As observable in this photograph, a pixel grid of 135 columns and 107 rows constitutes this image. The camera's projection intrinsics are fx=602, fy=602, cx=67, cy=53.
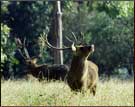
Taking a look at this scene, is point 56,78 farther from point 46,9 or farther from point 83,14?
point 83,14

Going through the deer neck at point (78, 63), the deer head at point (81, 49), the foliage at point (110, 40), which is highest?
the deer head at point (81, 49)

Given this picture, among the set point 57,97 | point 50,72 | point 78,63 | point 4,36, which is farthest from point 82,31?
point 57,97

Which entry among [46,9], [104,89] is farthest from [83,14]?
[104,89]

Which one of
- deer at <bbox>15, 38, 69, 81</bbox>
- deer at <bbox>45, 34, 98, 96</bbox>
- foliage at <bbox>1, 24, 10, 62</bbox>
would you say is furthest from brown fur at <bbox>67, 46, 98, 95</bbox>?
foliage at <bbox>1, 24, 10, 62</bbox>

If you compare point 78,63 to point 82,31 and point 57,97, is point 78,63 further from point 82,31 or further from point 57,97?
point 82,31

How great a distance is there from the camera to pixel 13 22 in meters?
35.7

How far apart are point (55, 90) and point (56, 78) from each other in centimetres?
557

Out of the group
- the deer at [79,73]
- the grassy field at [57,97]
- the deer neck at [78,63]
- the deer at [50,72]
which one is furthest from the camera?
the deer at [50,72]

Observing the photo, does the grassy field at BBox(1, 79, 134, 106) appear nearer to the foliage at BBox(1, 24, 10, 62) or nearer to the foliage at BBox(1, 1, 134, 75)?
the foliage at BBox(1, 24, 10, 62)

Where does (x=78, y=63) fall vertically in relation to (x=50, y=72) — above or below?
above

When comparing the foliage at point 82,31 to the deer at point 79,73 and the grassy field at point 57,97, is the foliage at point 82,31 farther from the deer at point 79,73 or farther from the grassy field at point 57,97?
the grassy field at point 57,97

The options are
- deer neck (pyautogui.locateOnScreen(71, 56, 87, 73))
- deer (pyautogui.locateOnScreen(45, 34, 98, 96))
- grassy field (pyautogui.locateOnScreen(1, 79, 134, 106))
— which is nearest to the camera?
grassy field (pyautogui.locateOnScreen(1, 79, 134, 106))

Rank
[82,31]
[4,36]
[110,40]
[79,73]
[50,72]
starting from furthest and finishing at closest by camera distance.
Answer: [82,31] → [110,40] → [4,36] → [50,72] → [79,73]

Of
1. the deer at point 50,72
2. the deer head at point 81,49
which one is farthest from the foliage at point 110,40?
the deer head at point 81,49
